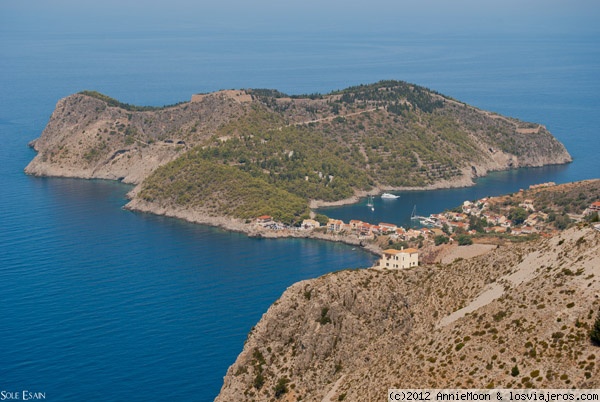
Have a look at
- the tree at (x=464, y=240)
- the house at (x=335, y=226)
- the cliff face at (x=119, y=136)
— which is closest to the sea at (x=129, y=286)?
the house at (x=335, y=226)

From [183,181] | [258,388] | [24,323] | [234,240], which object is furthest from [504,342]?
[183,181]

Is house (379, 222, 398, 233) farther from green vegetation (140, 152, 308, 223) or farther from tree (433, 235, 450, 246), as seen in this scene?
green vegetation (140, 152, 308, 223)

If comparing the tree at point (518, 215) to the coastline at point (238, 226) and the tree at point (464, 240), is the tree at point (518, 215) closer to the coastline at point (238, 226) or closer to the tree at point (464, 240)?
the tree at point (464, 240)

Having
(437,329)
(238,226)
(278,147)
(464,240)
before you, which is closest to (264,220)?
(238,226)

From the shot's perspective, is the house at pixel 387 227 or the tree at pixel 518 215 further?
the tree at pixel 518 215

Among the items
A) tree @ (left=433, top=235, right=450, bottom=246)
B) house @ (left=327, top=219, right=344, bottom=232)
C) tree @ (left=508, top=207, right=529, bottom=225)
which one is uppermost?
tree @ (left=508, top=207, right=529, bottom=225)

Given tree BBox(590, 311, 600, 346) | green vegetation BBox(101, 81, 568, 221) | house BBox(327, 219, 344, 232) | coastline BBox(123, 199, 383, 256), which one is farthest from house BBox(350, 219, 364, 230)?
tree BBox(590, 311, 600, 346)
